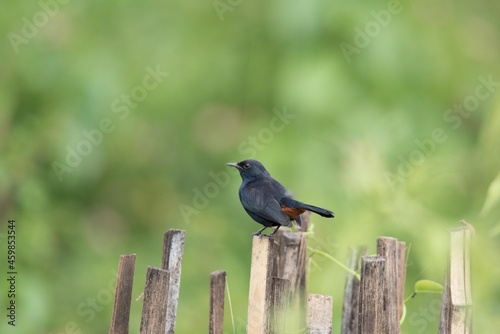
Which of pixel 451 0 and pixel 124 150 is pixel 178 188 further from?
pixel 451 0

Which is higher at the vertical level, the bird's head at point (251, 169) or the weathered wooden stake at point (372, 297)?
the bird's head at point (251, 169)

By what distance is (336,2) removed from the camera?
180 inches

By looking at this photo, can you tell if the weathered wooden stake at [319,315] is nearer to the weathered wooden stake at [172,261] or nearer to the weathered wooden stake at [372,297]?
the weathered wooden stake at [372,297]

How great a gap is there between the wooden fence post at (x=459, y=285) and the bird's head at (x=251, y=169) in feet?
5.45

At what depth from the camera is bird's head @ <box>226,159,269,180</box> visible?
11.4 ft

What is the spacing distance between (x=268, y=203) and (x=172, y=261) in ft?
3.85

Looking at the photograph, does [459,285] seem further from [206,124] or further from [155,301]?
[206,124]

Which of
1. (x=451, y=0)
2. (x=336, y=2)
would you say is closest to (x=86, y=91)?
(x=336, y=2)

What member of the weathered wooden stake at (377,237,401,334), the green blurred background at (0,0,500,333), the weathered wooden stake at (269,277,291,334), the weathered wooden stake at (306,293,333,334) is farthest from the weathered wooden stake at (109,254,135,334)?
the green blurred background at (0,0,500,333)

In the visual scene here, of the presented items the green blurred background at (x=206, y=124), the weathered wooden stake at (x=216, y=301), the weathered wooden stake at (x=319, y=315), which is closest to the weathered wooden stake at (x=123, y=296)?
the weathered wooden stake at (x=216, y=301)

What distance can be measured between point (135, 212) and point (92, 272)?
0.68 metres

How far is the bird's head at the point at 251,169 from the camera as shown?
348 cm

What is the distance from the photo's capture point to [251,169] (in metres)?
3.52

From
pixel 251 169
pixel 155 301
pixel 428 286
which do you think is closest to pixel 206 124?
pixel 251 169
